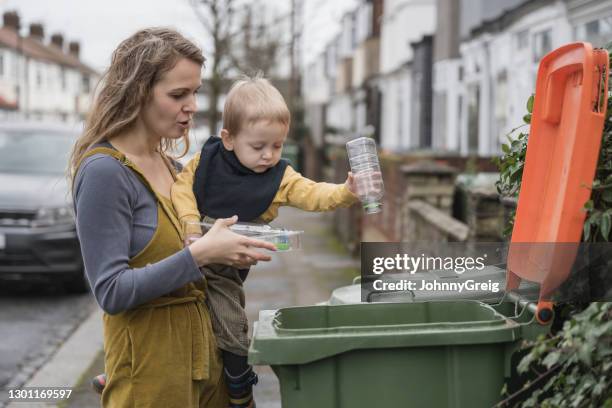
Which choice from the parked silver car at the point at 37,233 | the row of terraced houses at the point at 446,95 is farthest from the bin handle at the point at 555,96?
the parked silver car at the point at 37,233

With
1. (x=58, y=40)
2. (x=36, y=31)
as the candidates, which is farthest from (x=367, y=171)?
(x=58, y=40)

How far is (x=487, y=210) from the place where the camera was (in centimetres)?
629

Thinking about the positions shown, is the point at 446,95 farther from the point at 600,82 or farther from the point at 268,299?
the point at 600,82

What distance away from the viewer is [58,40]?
2822 inches

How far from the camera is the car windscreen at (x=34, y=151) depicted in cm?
913

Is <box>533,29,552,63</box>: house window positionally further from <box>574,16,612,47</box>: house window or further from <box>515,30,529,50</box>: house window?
<box>574,16,612,47</box>: house window

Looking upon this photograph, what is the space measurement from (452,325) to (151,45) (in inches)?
45.2

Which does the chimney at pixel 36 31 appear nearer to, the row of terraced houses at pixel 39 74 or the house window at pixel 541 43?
the row of terraced houses at pixel 39 74

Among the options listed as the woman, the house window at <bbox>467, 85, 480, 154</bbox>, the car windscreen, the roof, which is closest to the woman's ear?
the woman

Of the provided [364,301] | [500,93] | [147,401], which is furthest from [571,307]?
[500,93]

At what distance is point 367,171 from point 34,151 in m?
7.67

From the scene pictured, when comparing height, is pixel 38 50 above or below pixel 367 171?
above

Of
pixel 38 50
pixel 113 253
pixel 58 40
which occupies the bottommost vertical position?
pixel 113 253

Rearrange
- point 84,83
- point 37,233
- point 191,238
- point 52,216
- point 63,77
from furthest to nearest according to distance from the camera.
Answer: point 84,83 < point 63,77 < point 52,216 < point 37,233 < point 191,238
